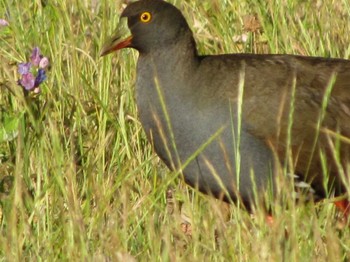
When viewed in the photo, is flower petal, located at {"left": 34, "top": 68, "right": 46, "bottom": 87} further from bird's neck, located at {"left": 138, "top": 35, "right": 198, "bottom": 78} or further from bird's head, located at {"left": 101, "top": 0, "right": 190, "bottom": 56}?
bird's neck, located at {"left": 138, "top": 35, "right": 198, "bottom": 78}

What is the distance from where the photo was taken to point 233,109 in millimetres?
5402

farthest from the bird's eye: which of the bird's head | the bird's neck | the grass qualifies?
the grass

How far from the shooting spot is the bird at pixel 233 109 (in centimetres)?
538

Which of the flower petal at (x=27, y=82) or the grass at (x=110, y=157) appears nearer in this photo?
the grass at (x=110, y=157)

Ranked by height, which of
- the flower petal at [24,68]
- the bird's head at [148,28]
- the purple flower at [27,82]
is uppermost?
the bird's head at [148,28]

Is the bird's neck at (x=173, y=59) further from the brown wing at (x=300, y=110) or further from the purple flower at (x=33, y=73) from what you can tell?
the purple flower at (x=33, y=73)

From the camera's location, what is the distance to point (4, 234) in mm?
5082

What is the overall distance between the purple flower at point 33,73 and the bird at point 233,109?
1.03ft

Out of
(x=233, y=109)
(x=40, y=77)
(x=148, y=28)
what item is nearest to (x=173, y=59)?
(x=148, y=28)

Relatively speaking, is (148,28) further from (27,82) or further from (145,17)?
(27,82)

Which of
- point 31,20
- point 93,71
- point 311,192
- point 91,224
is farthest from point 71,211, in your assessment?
point 31,20

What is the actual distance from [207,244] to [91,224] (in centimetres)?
53

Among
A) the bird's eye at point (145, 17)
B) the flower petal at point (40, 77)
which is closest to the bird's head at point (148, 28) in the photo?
the bird's eye at point (145, 17)

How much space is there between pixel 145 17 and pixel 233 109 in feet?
2.51
